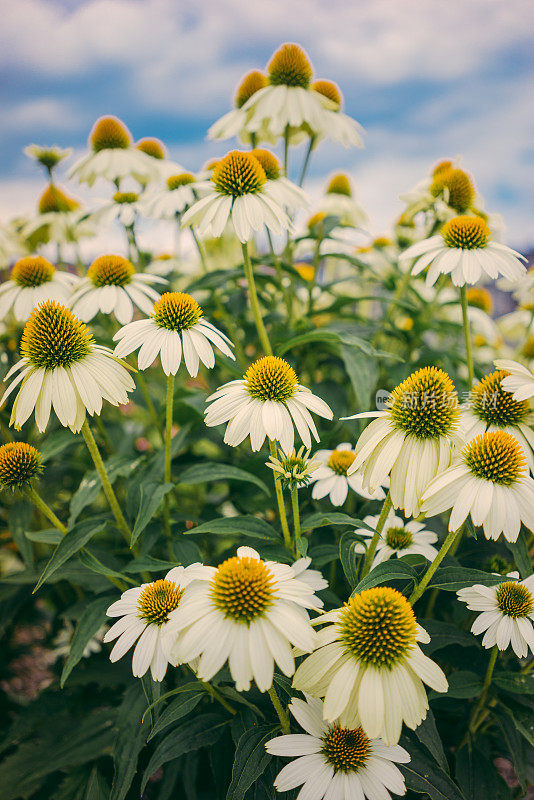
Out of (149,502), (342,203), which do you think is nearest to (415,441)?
(149,502)

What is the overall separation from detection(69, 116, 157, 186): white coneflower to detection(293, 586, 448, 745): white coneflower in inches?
55.6

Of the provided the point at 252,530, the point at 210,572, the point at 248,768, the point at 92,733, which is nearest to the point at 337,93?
the point at 252,530

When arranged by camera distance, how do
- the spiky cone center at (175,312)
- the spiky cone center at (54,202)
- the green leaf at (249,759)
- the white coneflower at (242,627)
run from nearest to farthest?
the white coneflower at (242,627) < the green leaf at (249,759) < the spiky cone center at (175,312) < the spiky cone center at (54,202)

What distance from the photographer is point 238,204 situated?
1008mm

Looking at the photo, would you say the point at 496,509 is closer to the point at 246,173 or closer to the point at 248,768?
the point at 248,768

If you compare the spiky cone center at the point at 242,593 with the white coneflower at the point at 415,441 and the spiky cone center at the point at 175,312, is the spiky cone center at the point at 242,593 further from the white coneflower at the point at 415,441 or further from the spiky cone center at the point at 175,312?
the spiky cone center at the point at 175,312

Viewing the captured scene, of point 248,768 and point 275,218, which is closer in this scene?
point 248,768

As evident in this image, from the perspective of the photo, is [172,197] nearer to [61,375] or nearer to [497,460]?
[61,375]

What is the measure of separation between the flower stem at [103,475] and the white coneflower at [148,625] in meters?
0.23

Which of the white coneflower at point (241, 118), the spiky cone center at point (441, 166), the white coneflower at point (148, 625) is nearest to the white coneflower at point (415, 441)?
the white coneflower at point (148, 625)

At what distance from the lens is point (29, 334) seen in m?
0.81

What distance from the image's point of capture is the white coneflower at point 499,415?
864 mm

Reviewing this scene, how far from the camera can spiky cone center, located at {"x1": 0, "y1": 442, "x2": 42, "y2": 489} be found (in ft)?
2.91

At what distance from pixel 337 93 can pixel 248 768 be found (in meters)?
1.77
